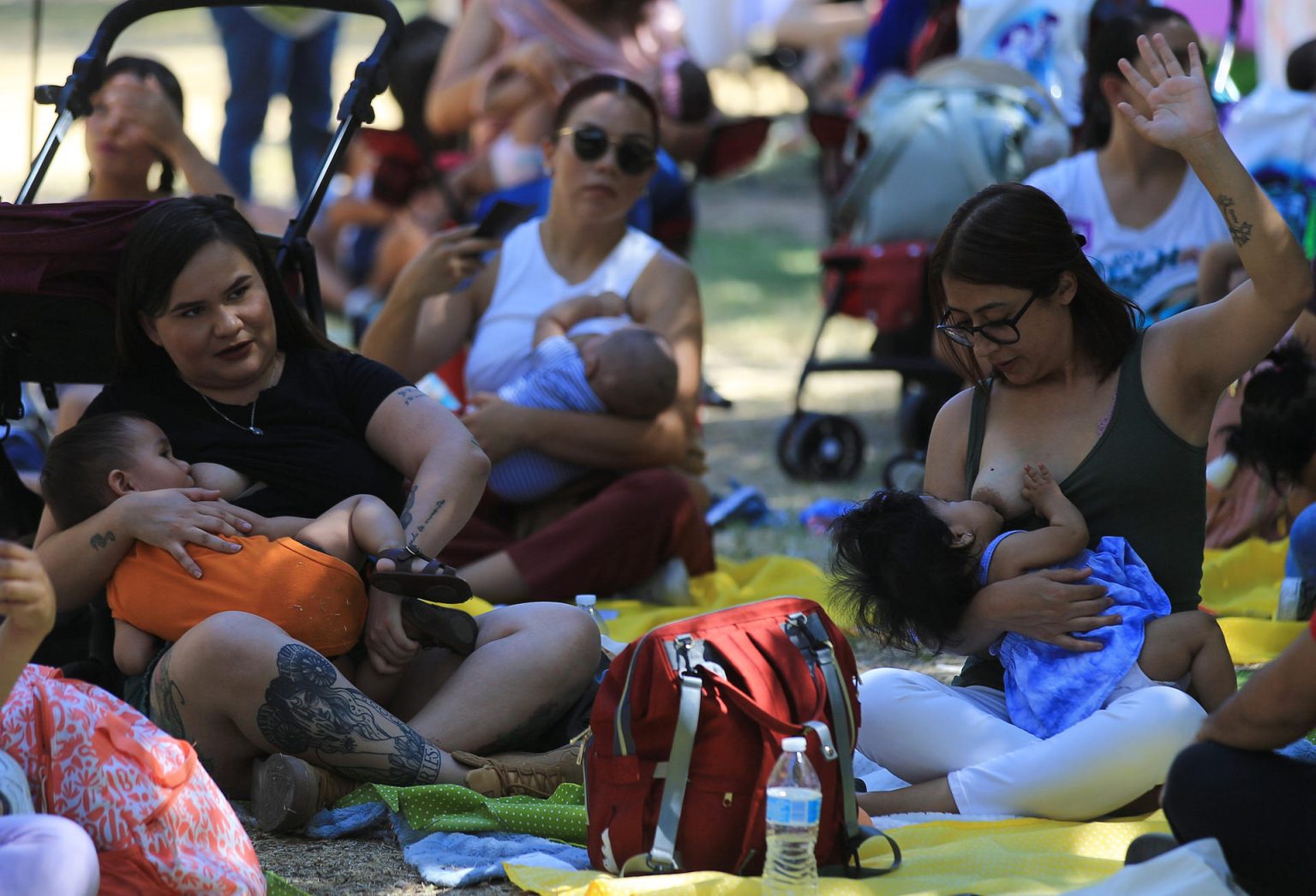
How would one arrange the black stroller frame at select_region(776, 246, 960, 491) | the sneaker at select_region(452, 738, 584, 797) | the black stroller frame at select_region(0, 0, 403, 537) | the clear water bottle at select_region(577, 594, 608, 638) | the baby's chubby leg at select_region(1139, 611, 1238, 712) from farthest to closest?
the black stroller frame at select_region(776, 246, 960, 491) < the clear water bottle at select_region(577, 594, 608, 638) < the black stroller frame at select_region(0, 0, 403, 537) < the sneaker at select_region(452, 738, 584, 797) < the baby's chubby leg at select_region(1139, 611, 1238, 712)

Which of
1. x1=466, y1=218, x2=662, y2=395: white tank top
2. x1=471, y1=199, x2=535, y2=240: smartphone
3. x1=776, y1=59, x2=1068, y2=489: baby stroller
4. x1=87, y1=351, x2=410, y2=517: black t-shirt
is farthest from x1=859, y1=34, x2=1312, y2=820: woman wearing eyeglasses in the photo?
x1=776, y1=59, x2=1068, y2=489: baby stroller

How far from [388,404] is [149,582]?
2.06ft

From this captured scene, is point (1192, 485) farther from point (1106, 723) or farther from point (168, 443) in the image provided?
point (168, 443)

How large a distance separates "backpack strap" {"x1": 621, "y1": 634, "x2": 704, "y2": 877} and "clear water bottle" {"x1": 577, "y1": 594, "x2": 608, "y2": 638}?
2.61ft

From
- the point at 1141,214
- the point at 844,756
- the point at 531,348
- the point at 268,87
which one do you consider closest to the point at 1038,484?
the point at 844,756

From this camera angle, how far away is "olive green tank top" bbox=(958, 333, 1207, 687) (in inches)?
119

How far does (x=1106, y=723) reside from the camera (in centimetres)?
283

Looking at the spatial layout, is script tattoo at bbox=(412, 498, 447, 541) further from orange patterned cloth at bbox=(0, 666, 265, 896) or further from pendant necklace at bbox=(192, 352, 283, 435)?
orange patterned cloth at bbox=(0, 666, 265, 896)

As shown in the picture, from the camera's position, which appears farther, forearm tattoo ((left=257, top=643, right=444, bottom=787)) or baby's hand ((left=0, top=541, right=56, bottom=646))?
forearm tattoo ((left=257, top=643, right=444, bottom=787))

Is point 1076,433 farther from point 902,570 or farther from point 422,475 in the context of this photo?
point 422,475

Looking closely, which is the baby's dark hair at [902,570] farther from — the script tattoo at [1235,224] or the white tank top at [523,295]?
the white tank top at [523,295]

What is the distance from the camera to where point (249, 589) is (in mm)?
3070

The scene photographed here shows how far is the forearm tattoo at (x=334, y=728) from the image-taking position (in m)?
2.96

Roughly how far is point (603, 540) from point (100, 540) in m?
1.72
